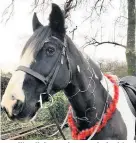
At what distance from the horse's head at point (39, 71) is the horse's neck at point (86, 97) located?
0.08 metres

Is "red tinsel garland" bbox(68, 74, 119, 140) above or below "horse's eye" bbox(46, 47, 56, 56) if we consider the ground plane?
below

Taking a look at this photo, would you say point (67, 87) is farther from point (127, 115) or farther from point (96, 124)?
point (127, 115)

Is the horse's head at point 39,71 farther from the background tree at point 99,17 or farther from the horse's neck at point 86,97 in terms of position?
the background tree at point 99,17

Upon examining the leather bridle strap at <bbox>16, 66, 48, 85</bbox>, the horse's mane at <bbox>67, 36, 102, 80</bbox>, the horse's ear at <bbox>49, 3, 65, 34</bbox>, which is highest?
the horse's ear at <bbox>49, 3, 65, 34</bbox>

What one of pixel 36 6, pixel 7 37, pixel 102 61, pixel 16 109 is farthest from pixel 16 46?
pixel 16 109

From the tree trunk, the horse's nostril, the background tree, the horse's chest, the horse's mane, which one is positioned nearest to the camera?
the horse's nostril

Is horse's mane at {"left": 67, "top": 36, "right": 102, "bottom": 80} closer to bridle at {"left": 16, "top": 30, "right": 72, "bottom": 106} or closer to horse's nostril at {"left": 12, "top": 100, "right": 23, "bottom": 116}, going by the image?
bridle at {"left": 16, "top": 30, "right": 72, "bottom": 106}

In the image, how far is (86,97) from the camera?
138 centimetres

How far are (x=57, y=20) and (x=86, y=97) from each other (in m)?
0.37

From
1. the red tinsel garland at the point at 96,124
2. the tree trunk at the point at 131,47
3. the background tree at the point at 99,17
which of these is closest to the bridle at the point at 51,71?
the red tinsel garland at the point at 96,124

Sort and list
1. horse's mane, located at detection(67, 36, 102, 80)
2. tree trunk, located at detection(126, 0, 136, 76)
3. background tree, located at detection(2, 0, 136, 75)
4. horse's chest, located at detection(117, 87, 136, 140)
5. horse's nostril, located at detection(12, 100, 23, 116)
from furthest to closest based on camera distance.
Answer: tree trunk, located at detection(126, 0, 136, 76), background tree, located at detection(2, 0, 136, 75), horse's chest, located at detection(117, 87, 136, 140), horse's mane, located at detection(67, 36, 102, 80), horse's nostril, located at detection(12, 100, 23, 116)

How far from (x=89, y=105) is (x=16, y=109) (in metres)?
0.35

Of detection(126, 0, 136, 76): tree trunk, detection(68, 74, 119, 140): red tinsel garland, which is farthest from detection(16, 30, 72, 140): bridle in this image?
detection(126, 0, 136, 76): tree trunk

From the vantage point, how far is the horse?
122 cm
